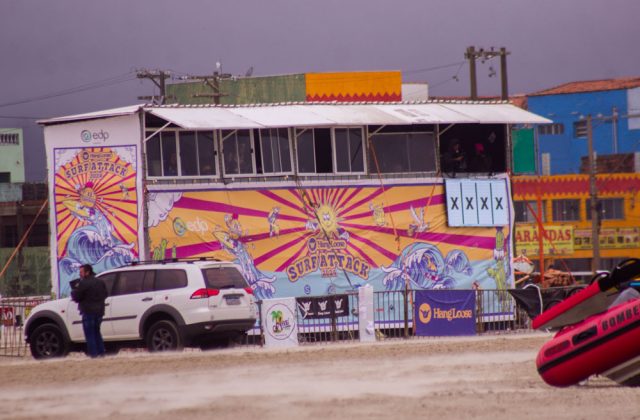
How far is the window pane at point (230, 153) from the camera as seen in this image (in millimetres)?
31766

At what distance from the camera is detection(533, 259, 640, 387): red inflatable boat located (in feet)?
46.0

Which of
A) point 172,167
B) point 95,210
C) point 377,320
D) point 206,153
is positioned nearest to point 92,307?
point 95,210

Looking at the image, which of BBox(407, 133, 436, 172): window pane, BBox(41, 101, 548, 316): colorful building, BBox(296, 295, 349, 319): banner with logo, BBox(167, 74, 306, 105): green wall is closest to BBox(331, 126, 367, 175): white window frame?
BBox(41, 101, 548, 316): colorful building

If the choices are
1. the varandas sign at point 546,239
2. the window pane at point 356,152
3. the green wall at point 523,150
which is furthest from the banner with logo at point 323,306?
the varandas sign at point 546,239

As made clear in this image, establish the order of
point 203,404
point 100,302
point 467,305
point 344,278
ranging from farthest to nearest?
point 344,278 < point 467,305 < point 100,302 < point 203,404

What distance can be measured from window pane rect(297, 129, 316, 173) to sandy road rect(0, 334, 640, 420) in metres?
11.6

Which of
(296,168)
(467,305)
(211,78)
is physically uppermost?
(211,78)

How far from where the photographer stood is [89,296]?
2211 centimetres

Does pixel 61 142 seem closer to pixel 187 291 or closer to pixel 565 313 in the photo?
pixel 187 291

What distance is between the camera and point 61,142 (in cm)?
3103

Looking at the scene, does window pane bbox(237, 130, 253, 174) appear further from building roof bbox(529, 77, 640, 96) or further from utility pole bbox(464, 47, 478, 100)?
building roof bbox(529, 77, 640, 96)

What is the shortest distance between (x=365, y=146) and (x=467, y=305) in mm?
6081

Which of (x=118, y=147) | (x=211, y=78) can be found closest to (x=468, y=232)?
(x=118, y=147)

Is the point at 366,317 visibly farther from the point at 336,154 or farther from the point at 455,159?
the point at 455,159
